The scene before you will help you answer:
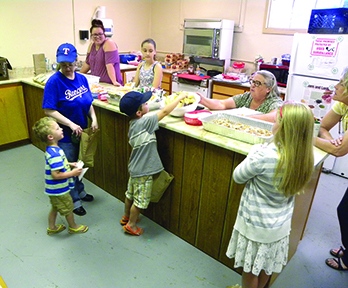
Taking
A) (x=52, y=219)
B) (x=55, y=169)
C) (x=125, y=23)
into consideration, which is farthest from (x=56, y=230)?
(x=125, y=23)

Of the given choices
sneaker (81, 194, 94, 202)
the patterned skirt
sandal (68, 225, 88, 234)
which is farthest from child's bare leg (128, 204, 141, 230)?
the patterned skirt

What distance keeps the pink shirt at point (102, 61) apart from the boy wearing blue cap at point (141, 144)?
149 cm

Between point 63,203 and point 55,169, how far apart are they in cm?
33

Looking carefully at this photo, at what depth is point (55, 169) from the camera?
1968mm

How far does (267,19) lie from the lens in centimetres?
458

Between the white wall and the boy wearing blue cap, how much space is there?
11.0 ft

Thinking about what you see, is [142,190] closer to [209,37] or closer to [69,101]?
[69,101]

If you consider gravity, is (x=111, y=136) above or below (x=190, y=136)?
below

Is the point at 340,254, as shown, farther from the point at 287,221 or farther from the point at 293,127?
the point at 293,127

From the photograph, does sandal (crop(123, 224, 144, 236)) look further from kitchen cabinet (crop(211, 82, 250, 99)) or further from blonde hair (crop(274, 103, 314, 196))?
kitchen cabinet (crop(211, 82, 250, 99))

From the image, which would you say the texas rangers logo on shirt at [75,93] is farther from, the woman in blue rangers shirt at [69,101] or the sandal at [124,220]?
the sandal at [124,220]

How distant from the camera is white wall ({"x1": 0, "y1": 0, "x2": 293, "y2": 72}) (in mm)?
4316

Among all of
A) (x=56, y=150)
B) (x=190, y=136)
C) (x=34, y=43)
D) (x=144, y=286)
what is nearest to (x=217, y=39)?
(x=34, y=43)

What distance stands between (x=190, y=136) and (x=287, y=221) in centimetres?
84
